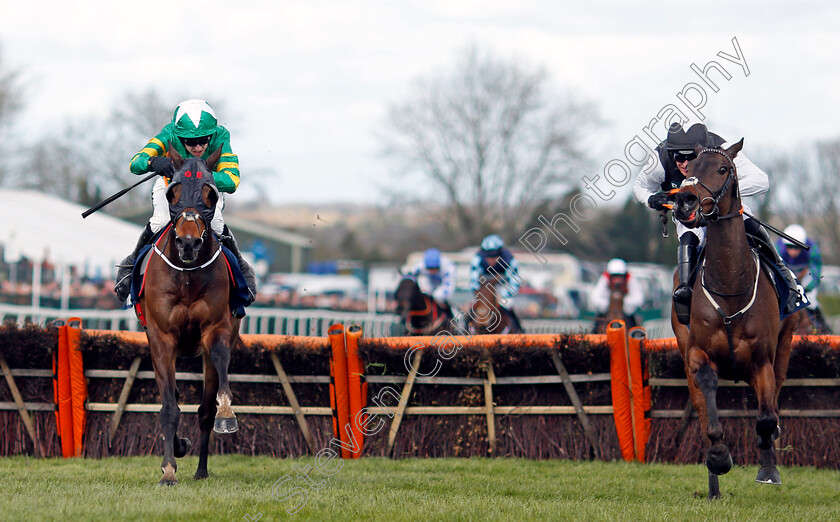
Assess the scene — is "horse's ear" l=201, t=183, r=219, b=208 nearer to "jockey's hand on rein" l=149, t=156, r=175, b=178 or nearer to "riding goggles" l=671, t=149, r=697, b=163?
"jockey's hand on rein" l=149, t=156, r=175, b=178

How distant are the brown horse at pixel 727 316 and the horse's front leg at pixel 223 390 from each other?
3.06 metres

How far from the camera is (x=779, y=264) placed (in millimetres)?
6773

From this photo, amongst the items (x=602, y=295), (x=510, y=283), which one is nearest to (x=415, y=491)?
(x=510, y=283)

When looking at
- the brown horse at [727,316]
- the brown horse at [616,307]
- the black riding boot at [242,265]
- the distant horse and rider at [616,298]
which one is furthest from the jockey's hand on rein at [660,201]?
the brown horse at [616,307]

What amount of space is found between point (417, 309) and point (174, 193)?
5.44 m

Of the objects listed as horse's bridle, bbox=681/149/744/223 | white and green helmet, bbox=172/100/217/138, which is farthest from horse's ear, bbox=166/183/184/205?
horse's bridle, bbox=681/149/744/223

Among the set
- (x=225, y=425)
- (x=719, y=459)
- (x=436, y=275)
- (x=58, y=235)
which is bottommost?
(x=719, y=459)

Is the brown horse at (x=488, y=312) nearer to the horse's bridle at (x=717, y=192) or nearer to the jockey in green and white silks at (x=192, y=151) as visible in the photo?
the jockey in green and white silks at (x=192, y=151)

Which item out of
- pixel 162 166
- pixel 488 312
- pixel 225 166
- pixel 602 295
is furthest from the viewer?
pixel 602 295

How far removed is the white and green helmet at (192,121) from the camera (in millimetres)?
6895

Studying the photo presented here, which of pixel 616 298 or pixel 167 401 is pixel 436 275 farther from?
pixel 167 401

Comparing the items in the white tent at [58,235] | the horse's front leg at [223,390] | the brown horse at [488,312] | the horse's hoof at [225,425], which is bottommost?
the horse's hoof at [225,425]

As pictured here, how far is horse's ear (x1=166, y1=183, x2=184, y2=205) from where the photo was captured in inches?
244

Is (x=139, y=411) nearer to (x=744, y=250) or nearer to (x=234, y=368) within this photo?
(x=234, y=368)
